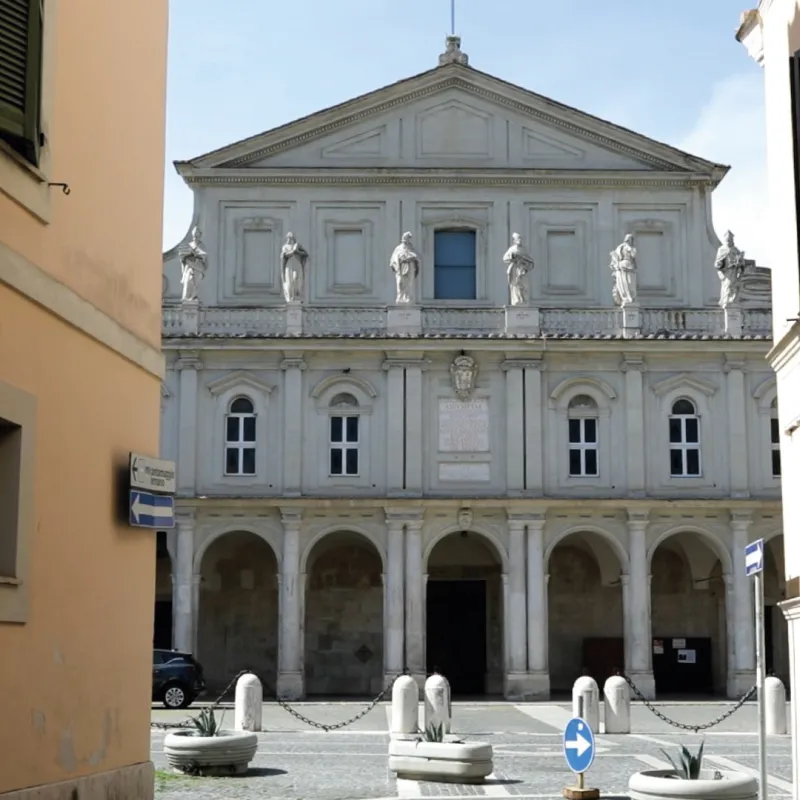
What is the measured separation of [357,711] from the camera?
33.1 meters

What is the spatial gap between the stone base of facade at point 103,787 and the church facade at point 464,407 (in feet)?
79.9

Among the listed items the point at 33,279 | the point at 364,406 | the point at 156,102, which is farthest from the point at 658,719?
the point at 33,279

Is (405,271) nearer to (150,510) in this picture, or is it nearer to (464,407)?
(464,407)

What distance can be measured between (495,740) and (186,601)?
45.8 feet

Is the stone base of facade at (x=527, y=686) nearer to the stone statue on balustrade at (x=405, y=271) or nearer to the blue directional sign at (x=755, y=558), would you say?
the stone statue on balustrade at (x=405, y=271)

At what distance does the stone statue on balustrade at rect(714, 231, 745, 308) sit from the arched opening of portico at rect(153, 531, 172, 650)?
16.7m

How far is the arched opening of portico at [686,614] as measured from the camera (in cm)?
4012

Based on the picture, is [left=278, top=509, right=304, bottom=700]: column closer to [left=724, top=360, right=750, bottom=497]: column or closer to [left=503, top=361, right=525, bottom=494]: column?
[left=503, top=361, right=525, bottom=494]: column

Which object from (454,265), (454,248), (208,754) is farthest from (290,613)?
(208,754)

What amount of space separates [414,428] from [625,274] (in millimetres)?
7103

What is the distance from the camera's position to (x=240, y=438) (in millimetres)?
38375

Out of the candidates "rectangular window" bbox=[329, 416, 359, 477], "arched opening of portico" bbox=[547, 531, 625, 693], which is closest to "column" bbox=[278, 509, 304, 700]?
"rectangular window" bbox=[329, 416, 359, 477]

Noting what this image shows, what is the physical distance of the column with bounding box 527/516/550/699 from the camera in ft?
121

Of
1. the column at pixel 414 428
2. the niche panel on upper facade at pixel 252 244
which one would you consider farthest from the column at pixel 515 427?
the niche panel on upper facade at pixel 252 244
